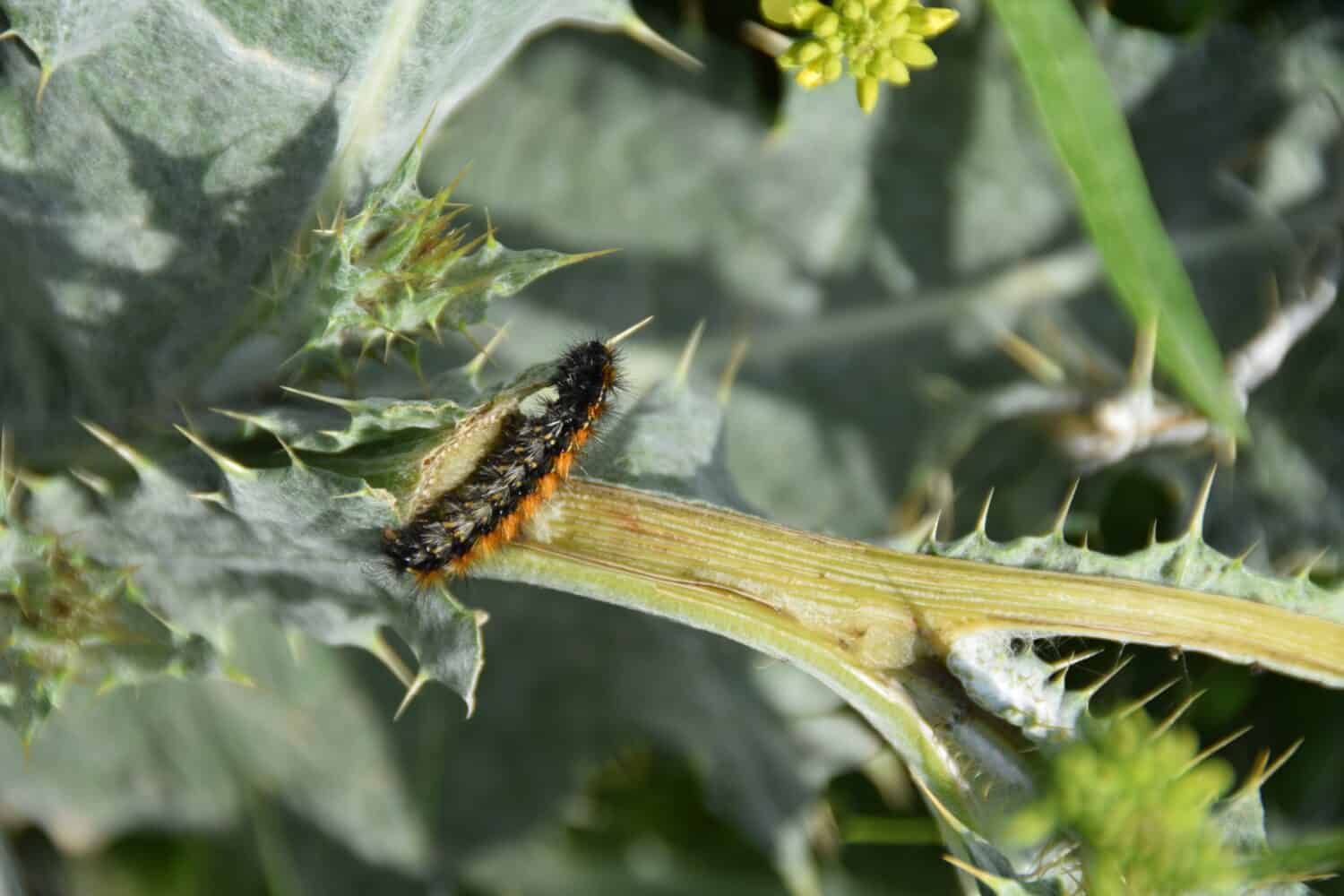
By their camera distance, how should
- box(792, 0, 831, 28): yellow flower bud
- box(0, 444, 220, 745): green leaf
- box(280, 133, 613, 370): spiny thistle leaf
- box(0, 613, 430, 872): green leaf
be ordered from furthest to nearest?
box(0, 613, 430, 872): green leaf
box(792, 0, 831, 28): yellow flower bud
box(0, 444, 220, 745): green leaf
box(280, 133, 613, 370): spiny thistle leaf

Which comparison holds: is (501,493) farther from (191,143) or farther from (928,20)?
(928,20)

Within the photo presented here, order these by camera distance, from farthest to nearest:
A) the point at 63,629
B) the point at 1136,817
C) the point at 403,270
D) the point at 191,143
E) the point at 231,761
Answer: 1. the point at 231,761
2. the point at 63,629
3. the point at 191,143
4. the point at 403,270
5. the point at 1136,817

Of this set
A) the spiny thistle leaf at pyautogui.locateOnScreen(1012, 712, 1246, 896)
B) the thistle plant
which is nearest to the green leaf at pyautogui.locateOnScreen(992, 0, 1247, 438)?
the thistle plant

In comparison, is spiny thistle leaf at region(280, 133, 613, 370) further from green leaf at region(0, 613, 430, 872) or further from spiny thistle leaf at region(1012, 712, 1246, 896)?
green leaf at region(0, 613, 430, 872)

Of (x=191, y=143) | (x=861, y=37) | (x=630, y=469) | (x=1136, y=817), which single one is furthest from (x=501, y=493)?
(x=861, y=37)

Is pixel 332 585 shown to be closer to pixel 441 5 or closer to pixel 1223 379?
pixel 441 5

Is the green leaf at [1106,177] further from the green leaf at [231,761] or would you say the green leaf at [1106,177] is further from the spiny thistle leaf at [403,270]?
the green leaf at [231,761]
